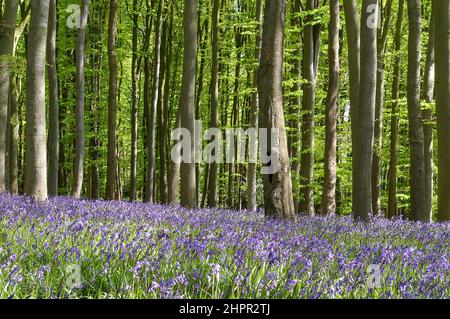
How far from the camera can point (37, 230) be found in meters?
5.28

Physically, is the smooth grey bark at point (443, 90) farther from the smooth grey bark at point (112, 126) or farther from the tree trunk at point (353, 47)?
the smooth grey bark at point (112, 126)

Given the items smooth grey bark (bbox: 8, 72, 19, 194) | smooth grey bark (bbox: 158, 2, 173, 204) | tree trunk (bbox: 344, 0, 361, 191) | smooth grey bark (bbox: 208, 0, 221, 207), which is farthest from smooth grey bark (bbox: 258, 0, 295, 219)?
smooth grey bark (bbox: 158, 2, 173, 204)

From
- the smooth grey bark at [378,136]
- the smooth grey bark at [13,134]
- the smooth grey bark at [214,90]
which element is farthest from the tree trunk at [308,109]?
the smooth grey bark at [13,134]

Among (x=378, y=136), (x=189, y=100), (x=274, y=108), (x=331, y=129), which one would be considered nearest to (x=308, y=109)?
(x=331, y=129)

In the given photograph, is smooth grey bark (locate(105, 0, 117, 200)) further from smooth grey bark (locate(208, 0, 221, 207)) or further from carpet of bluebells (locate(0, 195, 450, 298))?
carpet of bluebells (locate(0, 195, 450, 298))

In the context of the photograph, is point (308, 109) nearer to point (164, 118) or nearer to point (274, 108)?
point (274, 108)

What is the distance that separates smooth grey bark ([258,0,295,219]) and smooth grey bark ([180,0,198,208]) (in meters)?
3.92

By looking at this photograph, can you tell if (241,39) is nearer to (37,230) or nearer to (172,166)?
(172,166)

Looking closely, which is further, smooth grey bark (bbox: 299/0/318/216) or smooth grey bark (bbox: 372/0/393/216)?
smooth grey bark (bbox: 372/0/393/216)

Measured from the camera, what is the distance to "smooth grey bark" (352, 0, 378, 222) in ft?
32.8

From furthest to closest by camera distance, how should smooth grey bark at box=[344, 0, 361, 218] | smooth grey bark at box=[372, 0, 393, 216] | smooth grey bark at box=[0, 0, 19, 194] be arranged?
smooth grey bark at box=[372, 0, 393, 216]
smooth grey bark at box=[0, 0, 19, 194]
smooth grey bark at box=[344, 0, 361, 218]

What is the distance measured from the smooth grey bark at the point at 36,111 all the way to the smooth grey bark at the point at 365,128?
594 cm

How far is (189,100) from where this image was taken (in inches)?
492
